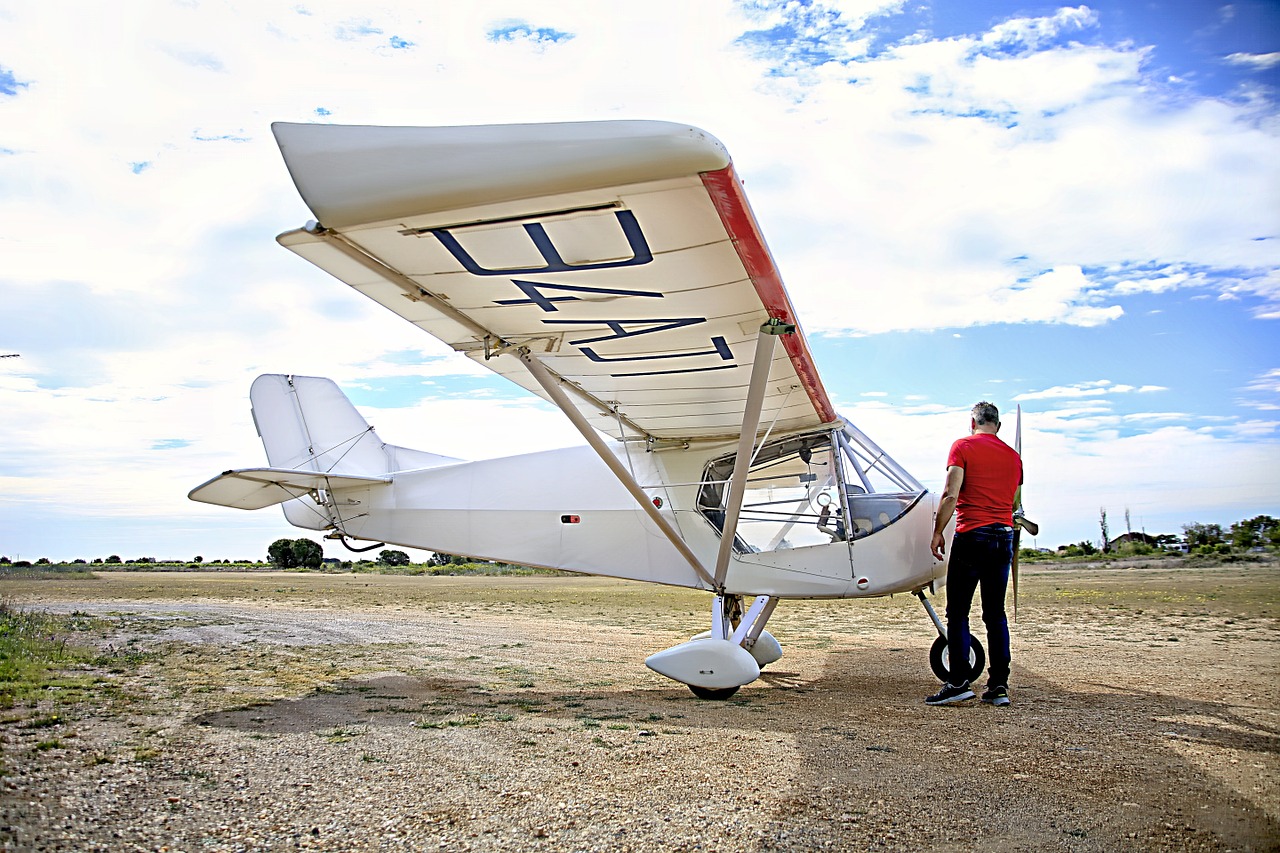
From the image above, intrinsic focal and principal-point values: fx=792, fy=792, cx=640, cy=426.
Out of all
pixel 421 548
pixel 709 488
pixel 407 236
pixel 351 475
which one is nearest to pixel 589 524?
pixel 709 488

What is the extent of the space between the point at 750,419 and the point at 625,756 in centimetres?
257

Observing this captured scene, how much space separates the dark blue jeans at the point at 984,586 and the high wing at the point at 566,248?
1789 mm

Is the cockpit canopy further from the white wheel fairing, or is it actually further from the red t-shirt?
the red t-shirt

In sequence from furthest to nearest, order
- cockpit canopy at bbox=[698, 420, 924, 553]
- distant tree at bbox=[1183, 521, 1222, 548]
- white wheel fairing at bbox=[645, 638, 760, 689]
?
distant tree at bbox=[1183, 521, 1222, 548]
cockpit canopy at bbox=[698, 420, 924, 553]
white wheel fairing at bbox=[645, 638, 760, 689]

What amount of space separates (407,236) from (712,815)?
302 centimetres

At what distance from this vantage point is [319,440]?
9672 mm

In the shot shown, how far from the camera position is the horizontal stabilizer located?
304 inches

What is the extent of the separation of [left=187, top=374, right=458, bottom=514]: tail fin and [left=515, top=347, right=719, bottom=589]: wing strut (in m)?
3.68

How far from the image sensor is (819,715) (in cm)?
546

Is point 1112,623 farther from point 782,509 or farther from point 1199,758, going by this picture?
point 1199,758

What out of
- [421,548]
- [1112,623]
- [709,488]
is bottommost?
[1112,623]

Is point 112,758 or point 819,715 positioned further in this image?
point 819,715

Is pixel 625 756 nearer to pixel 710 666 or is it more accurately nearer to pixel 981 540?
pixel 710 666

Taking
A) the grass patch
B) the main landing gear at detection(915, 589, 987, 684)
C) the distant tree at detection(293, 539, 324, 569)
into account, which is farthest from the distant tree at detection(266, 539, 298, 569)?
the main landing gear at detection(915, 589, 987, 684)
